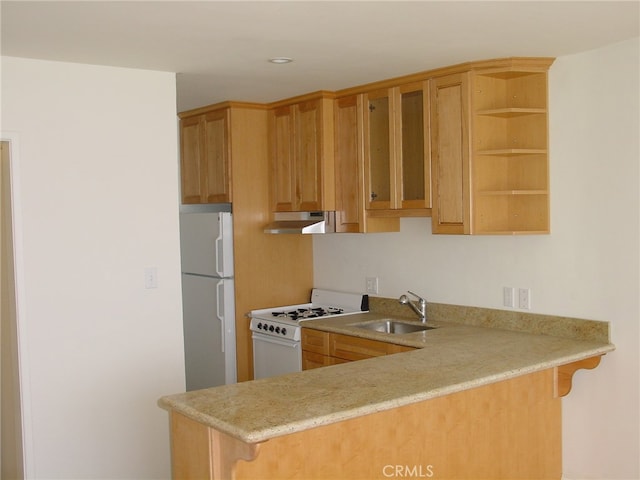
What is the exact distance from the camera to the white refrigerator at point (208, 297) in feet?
16.8

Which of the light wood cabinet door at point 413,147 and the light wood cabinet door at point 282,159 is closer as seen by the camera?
the light wood cabinet door at point 413,147

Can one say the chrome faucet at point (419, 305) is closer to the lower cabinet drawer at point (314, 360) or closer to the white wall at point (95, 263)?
the lower cabinet drawer at point (314, 360)

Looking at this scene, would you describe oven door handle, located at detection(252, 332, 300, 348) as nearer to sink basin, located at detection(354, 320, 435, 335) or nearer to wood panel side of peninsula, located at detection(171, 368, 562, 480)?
sink basin, located at detection(354, 320, 435, 335)

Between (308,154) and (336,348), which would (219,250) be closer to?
(308,154)

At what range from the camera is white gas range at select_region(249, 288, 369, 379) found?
15.6 feet

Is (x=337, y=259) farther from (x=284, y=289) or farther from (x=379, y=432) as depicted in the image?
(x=379, y=432)

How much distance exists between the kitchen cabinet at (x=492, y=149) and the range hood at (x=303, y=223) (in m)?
0.94

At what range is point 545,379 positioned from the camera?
3.57 meters

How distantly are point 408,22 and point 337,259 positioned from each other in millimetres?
2597

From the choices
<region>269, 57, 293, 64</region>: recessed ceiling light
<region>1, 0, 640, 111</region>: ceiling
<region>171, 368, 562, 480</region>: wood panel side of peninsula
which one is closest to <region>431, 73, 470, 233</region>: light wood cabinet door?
<region>1, 0, 640, 111</region>: ceiling

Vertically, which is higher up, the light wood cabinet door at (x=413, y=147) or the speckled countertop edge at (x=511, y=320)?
the light wood cabinet door at (x=413, y=147)

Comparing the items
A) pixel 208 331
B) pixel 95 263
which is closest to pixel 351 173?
pixel 208 331

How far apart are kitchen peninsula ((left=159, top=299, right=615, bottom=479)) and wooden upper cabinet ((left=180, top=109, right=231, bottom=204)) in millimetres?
1770

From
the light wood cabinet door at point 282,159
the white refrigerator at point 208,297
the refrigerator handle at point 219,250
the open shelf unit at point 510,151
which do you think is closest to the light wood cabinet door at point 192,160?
the white refrigerator at point 208,297
